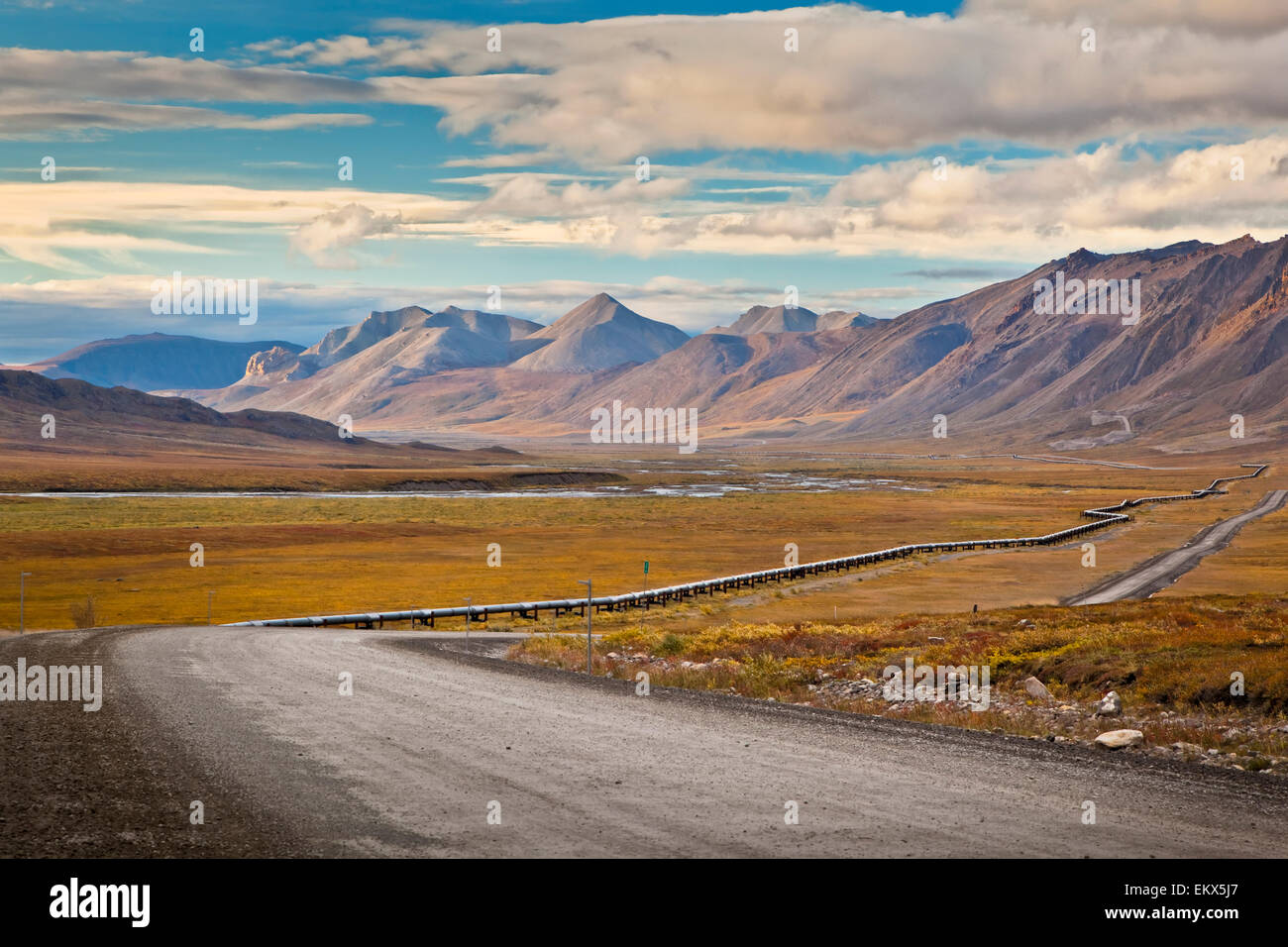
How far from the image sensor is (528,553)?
85.9m

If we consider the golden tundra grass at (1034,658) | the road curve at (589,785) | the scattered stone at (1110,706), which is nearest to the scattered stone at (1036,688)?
the golden tundra grass at (1034,658)

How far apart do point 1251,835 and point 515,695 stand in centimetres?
1424

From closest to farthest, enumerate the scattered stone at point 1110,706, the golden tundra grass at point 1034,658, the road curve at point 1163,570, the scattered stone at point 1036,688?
the golden tundra grass at point 1034,658, the scattered stone at point 1110,706, the scattered stone at point 1036,688, the road curve at point 1163,570

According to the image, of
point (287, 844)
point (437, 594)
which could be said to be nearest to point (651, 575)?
point (437, 594)

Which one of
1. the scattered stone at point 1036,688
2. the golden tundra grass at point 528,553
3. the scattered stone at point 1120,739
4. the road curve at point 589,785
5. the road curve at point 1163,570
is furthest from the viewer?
the golden tundra grass at point 528,553

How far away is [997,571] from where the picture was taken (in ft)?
232

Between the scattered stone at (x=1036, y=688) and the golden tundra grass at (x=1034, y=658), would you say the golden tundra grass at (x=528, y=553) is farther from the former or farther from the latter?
the scattered stone at (x=1036, y=688)

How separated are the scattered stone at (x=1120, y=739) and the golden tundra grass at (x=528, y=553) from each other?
28.0 meters

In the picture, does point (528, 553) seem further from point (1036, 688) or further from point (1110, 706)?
point (1110, 706)

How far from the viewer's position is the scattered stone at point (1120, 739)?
18.2m

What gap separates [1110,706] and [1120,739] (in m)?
1.96

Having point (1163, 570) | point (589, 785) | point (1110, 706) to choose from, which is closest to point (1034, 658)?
point (1110, 706)

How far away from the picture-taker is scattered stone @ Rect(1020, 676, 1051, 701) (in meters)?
22.1
